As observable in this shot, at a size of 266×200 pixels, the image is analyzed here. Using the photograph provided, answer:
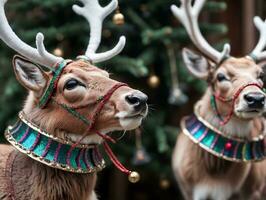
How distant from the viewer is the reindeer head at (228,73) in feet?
9.46

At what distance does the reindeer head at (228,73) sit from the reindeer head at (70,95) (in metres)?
0.92

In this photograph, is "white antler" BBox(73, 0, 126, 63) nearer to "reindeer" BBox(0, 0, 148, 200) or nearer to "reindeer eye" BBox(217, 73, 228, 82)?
"reindeer" BBox(0, 0, 148, 200)

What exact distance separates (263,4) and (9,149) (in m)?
3.46

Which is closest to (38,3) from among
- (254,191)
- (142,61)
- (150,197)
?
(142,61)

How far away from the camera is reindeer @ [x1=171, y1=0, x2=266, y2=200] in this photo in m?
3.09

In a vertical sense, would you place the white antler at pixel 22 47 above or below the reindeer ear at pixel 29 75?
above

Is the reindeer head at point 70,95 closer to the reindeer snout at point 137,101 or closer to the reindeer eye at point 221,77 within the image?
the reindeer snout at point 137,101

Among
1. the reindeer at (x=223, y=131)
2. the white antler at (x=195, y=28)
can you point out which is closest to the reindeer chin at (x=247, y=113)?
the reindeer at (x=223, y=131)

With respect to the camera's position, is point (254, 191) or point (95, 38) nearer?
point (95, 38)

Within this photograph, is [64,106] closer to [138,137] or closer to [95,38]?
[95,38]

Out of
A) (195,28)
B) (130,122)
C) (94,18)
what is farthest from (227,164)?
(94,18)

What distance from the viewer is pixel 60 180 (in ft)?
7.61

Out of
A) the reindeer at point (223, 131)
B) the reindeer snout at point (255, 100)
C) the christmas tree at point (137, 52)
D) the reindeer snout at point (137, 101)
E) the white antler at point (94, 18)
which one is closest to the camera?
the reindeer snout at point (137, 101)

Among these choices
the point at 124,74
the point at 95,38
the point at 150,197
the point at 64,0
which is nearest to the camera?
the point at 95,38
